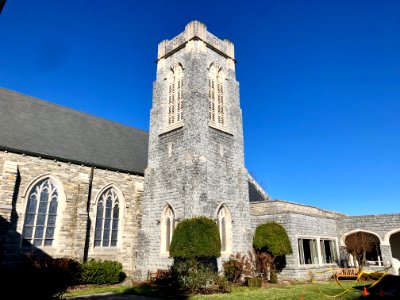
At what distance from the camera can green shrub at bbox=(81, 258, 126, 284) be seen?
52.4 ft

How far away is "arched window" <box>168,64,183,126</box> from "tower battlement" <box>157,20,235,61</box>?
5.32ft

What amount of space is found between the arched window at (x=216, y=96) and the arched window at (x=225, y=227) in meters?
5.55

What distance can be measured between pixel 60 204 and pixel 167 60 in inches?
474

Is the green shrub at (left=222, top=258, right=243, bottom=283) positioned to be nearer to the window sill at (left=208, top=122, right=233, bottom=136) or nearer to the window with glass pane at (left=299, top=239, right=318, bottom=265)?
the window with glass pane at (left=299, top=239, right=318, bottom=265)

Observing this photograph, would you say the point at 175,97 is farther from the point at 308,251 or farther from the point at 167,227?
the point at 308,251

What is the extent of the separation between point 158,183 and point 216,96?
7.02 m

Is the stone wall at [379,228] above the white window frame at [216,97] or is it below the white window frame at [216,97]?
below

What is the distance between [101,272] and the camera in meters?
16.5

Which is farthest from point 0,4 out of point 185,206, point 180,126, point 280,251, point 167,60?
point 167,60

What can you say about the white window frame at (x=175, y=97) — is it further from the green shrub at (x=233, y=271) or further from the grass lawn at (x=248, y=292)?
the grass lawn at (x=248, y=292)

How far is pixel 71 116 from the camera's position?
2223 centimetres

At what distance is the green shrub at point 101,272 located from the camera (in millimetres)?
15966

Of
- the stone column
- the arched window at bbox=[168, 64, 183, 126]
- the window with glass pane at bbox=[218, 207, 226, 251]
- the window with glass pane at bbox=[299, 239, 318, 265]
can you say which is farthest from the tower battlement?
the window with glass pane at bbox=[299, 239, 318, 265]

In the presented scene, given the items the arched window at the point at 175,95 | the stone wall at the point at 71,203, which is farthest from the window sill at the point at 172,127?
the stone wall at the point at 71,203
